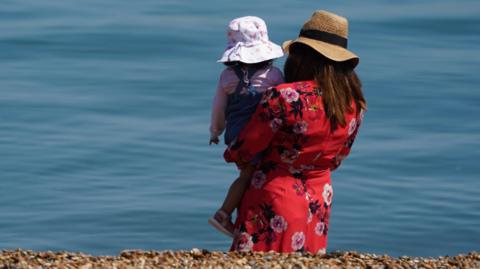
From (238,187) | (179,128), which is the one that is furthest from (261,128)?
(179,128)

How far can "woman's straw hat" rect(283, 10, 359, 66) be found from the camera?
6.25 metres

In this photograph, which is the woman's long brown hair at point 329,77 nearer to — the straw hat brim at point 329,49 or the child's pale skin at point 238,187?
the straw hat brim at point 329,49

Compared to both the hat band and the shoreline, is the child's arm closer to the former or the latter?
the hat band

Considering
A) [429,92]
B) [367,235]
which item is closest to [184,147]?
[367,235]

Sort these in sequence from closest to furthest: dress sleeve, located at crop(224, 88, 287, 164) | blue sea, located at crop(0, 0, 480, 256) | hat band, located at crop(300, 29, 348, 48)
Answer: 1. dress sleeve, located at crop(224, 88, 287, 164)
2. hat band, located at crop(300, 29, 348, 48)
3. blue sea, located at crop(0, 0, 480, 256)

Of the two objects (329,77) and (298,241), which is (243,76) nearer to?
(329,77)

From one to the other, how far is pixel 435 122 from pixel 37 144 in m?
3.53

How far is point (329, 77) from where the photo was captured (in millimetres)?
6277

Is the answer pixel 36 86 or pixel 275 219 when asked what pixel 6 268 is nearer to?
pixel 275 219

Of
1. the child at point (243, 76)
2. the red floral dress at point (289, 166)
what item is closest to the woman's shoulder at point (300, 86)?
the red floral dress at point (289, 166)

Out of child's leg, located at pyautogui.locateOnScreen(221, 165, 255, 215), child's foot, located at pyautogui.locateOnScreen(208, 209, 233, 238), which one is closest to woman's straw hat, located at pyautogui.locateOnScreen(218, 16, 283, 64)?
child's leg, located at pyautogui.locateOnScreen(221, 165, 255, 215)

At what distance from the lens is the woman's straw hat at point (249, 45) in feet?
20.6

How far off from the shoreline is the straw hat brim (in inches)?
35.1

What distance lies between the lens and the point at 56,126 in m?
12.3
